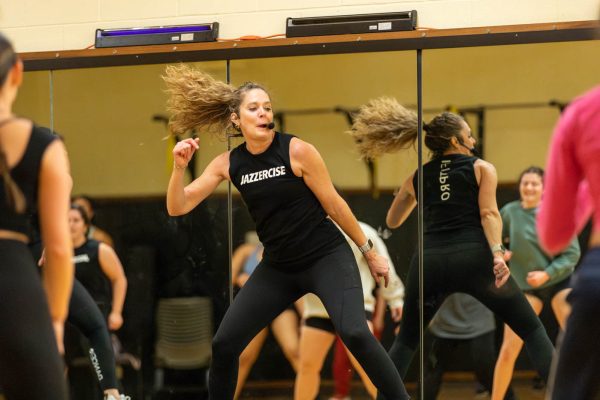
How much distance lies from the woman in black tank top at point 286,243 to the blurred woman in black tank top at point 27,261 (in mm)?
1445

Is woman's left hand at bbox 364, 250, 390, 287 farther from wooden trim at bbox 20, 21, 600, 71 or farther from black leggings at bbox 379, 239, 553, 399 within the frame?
wooden trim at bbox 20, 21, 600, 71

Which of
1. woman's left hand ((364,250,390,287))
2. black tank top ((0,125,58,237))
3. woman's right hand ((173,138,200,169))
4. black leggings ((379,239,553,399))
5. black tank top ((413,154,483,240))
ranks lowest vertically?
black leggings ((379,239,553,399))

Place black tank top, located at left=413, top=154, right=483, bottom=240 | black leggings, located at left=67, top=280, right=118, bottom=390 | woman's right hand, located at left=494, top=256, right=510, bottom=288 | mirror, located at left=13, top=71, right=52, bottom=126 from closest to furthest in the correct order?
woman's right hand, located at left=494, top=256, right=510, bottom=288 < black tank top, located at left=413, top=154, right=483, bottom=240 < black leggings, located at left=67, top=280, right=118, bottom=390 < mirror, located at left=13, top=71, right=52, bottom=126

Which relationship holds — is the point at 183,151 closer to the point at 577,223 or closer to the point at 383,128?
the point at 383,128

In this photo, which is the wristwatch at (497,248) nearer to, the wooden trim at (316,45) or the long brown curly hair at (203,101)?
the wooden trim at (316,45)

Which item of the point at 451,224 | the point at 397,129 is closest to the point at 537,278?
the point at 451,224

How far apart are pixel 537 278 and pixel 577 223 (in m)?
2.25

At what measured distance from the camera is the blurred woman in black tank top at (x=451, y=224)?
14.1 feet

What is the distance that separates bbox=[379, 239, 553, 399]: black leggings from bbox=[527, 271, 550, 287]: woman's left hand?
0.30ft

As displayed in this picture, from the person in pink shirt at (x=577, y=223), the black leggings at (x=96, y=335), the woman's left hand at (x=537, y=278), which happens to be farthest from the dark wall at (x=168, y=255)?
the person in pink shirt at (x=577, y=223)

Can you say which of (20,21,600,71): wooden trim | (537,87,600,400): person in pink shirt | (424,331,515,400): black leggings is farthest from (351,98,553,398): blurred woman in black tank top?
(537,87,600,400): person in pink shirt

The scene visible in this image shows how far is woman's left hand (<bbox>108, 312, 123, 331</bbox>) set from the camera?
4.82 metres

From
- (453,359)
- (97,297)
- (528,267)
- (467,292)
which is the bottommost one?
(453,359)

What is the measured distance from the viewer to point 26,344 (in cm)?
220
